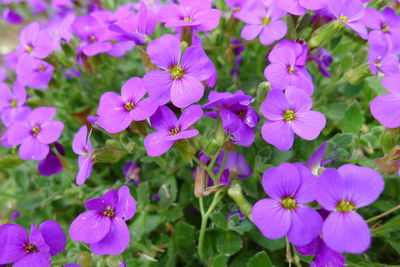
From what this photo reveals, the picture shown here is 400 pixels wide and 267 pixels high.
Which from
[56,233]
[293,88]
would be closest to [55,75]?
[56,233]

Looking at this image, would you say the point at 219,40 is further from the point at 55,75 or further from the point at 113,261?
the point at 113,261

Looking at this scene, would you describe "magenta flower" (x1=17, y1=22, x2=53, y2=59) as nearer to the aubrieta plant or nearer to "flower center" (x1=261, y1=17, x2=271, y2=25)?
the aubrieta plant

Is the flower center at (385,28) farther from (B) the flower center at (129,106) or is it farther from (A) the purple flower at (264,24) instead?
(B) the flower center at (129,106)

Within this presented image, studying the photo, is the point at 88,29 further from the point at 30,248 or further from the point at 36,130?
the point at 30,248

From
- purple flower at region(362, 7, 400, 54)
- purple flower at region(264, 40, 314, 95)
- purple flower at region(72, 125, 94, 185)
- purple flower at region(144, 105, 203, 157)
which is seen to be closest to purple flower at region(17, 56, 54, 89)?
purple flower at region(72, 125, 94, 185)

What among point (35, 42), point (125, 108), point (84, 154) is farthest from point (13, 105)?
point (125, 108)

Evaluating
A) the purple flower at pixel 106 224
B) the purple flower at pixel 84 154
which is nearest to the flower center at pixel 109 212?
the purple flower at pixel 106 224
